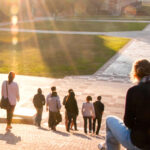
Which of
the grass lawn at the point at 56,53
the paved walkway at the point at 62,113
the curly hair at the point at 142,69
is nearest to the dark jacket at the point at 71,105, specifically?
the paved walkway at the point at 62,113

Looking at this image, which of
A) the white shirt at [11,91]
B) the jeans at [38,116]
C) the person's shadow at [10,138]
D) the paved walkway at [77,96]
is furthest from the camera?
the jeans at [38,116]

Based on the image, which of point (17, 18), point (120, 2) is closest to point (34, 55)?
point (17, 18)

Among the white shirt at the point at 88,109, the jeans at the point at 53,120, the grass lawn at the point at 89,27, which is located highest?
the grass lawn at the point at 89,27

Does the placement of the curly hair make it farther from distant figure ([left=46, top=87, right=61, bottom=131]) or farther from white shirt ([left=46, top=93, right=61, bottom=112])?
white shirt ([left=46, top=93, right=61, bottom=112])

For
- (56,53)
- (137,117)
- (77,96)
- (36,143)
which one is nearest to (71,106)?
(36,143)

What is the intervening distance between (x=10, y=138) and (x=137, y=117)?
144 inches

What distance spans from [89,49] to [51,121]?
64.0ft

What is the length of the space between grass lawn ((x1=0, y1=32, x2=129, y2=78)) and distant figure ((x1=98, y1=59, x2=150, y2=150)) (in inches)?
582

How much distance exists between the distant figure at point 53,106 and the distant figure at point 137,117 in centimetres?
482

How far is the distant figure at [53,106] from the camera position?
814cm

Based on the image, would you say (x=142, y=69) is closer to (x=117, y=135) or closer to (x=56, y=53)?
(x=117, y=135)

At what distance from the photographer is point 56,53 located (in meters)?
25.4

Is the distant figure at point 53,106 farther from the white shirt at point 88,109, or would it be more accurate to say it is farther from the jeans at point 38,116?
the white shirt at point 88,109

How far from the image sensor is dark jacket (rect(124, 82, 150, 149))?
300cm
